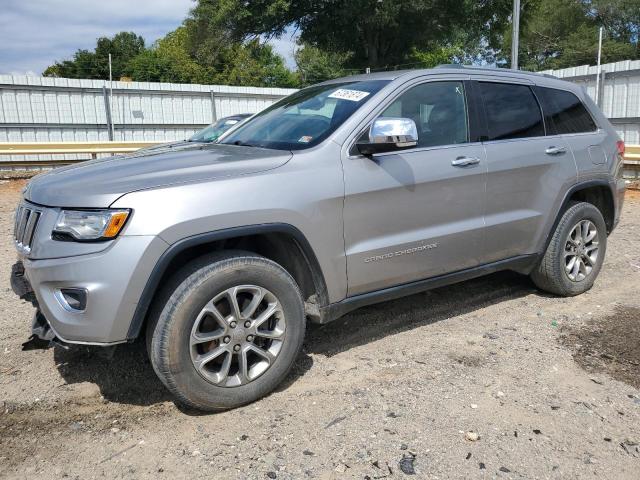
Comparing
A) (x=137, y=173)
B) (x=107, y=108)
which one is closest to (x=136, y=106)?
(x=107, y=108)

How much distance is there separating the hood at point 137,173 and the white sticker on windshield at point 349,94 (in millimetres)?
688

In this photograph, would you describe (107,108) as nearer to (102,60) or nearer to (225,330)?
(225,330)

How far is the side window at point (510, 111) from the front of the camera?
429cm

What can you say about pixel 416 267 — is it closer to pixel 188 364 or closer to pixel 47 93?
pixel 188 364

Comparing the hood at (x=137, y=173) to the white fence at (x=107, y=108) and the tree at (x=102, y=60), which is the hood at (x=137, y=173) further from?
the tree at (x=102, y=60)

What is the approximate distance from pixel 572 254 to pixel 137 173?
3624 millimetres

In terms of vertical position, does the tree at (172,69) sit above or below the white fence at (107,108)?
above

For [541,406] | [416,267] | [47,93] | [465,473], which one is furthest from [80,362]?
[47,93]

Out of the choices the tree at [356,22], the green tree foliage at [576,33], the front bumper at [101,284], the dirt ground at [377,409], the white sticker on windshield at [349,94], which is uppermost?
the green tree foliage at [576,33]

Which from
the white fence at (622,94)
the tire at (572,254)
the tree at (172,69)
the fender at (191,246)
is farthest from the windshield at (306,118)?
the tree at (172,69)

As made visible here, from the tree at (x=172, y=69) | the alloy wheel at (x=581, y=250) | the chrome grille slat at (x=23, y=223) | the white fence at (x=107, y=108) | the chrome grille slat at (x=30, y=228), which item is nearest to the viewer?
the chrome grille slat at (x=30, y=228)

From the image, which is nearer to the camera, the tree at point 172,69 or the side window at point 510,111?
the side window at point 510,111

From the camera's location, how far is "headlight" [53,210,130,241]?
2.76 meters

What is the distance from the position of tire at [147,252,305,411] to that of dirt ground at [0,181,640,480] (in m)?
0.18
